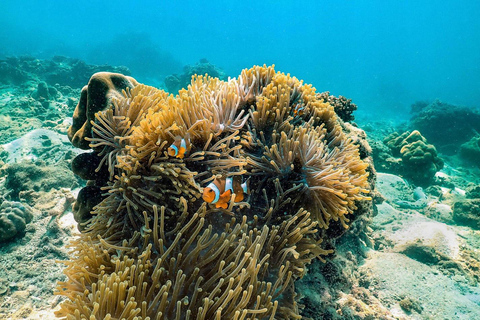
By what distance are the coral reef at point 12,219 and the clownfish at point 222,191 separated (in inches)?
147

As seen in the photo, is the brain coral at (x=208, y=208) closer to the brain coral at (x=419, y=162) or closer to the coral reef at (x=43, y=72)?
the brain coral at (x=419, y=162)

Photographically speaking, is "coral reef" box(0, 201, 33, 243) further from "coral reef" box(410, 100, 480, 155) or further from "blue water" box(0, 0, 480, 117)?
"blue water" box(0, 0, 480, 117)

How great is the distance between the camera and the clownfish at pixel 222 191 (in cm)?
176

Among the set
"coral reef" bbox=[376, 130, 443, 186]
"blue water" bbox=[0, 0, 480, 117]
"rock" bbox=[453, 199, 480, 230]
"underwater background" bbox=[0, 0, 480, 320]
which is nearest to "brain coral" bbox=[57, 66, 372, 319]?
"underwater background" bbox=[0, 0, 480, 320]

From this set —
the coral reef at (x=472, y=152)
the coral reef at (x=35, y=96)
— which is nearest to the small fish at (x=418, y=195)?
the coral reef at (x=472, y=152)

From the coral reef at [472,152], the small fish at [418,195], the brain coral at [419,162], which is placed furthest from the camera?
the coral reef at [472,152]

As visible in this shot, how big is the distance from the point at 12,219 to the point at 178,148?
140 inches

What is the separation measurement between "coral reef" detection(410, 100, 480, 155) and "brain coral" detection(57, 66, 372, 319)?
56.7 ft

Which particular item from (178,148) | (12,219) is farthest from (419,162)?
(12,219)

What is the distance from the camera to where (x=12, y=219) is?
3.82m

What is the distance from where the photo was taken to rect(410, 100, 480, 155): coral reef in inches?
629

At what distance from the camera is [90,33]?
57062 mm

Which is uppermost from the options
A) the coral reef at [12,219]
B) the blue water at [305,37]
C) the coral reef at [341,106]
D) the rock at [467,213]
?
the blue water at [305,37]

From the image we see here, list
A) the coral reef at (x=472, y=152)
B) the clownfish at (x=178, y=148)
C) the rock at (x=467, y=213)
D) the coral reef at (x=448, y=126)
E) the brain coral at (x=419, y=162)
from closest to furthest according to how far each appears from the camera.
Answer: the clownfish at (x=178, y=148), the rock at (x=467, y=213), the brain coral at (x=419, y=162), the coral reef at (x=472, y=152), the coral reef at (x=448, y=126)
